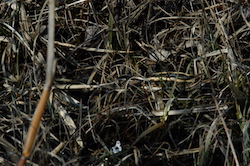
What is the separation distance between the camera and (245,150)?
135cm

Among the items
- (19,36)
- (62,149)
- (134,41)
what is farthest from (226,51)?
(19,36)

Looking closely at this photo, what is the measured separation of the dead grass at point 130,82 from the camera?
1474mm

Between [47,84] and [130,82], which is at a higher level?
[47,84]

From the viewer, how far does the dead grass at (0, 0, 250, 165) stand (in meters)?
1.47

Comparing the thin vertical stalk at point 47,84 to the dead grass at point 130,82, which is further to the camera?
the dead grass at point 130,82

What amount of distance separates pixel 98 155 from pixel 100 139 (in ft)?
0.22

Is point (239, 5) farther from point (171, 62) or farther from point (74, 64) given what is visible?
point (74, 64)

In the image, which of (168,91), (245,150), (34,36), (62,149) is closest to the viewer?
(245,150)

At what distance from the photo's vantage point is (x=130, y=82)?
Answer: 1680 millimetres

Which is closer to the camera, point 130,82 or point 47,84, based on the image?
point 47,84

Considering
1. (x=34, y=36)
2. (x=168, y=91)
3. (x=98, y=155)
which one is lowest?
(x=98, y=155)

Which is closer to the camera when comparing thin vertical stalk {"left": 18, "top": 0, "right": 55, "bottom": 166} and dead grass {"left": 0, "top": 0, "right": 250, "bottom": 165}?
thin vertical stalk {"left": 18, "top": 0, "right": 55, "bottom": 166}

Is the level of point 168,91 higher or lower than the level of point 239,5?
lower

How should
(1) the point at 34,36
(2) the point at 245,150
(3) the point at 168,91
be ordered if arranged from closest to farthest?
(2) the point at 245,150
(3) the point at 168,91
(1) the point at 34,36
